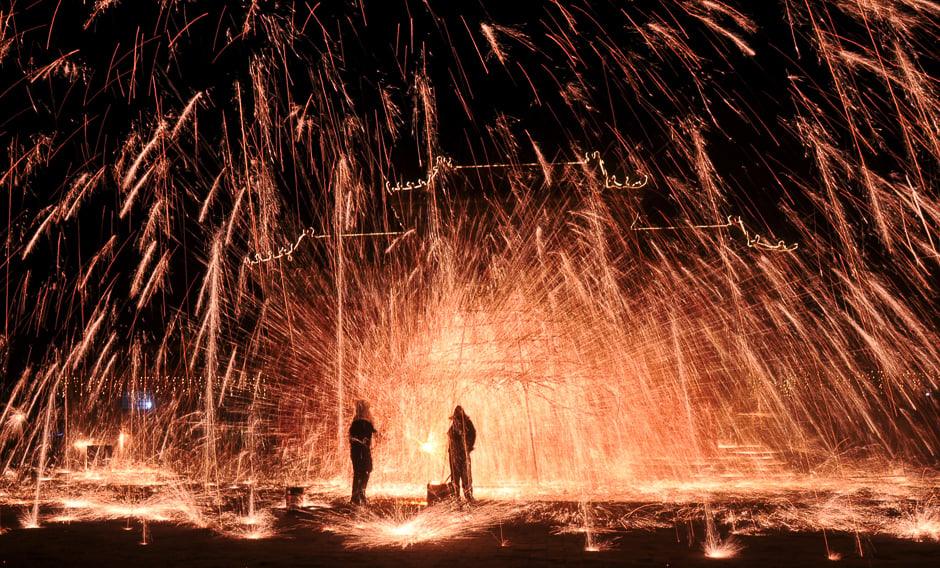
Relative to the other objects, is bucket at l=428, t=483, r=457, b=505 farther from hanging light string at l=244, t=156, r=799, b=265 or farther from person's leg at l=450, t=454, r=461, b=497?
hanging light string at l=244, t=156, r=799, b=265

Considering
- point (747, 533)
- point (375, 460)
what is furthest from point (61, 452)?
point (747, 533)

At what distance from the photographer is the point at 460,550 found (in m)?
7.13

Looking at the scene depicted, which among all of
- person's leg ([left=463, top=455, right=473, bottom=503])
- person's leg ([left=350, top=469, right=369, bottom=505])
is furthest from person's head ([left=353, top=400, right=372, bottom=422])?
person's leg ([left=463, top=455, right=473, bottom=503])

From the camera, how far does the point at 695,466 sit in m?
16.5

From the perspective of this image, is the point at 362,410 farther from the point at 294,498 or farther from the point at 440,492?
the point at 440,492

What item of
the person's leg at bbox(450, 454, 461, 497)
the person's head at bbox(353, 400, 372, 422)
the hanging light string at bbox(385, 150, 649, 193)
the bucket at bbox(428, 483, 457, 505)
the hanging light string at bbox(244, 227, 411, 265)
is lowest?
the bucket at bbox(428, 483, 457, 505)

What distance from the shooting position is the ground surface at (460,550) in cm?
657

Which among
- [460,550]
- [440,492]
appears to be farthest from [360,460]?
[460,550]

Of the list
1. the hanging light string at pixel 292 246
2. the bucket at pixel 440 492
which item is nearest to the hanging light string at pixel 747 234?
the hanging light string at pixel 292 246

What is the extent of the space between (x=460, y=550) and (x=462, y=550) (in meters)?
0.02

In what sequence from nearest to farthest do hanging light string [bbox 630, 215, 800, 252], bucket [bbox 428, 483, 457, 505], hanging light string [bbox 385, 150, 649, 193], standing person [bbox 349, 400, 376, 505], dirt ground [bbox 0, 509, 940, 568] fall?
dirt ground [bbox 0, 509, 940, 568]
bucket [bbox 428, 483, 457, 505]
standing person [bbox 349, 400, 376, 505]
hanging light string [bbox 385, 150, 649, 193]
hanging light string [bbox 630, 215, 800, 252]

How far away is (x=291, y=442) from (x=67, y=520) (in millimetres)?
8676

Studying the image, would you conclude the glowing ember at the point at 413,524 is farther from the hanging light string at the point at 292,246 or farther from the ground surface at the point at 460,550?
the hanging light string at the point at 292,246

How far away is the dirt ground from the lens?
657cm
